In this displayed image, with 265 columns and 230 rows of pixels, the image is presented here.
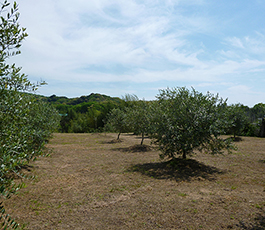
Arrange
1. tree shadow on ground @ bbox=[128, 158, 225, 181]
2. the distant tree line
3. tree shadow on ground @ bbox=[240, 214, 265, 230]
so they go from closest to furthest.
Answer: tree shadow on ground @ bbox=[240, 214, 265, 230] → tree shadow on ground @ bbox=[128, 158, 225, 181] → the distant tree line

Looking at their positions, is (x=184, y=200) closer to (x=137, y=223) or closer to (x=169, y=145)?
(x=137, y=223)

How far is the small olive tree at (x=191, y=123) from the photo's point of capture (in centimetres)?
721

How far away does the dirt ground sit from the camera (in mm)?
4297

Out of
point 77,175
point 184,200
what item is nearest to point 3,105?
point 184,200

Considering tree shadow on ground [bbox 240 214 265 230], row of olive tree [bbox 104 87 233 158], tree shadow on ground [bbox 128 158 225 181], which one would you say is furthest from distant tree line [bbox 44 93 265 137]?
tree shadow on ground [bbox 240 214 265 230]

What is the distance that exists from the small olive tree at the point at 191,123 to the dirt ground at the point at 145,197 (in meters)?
1.11

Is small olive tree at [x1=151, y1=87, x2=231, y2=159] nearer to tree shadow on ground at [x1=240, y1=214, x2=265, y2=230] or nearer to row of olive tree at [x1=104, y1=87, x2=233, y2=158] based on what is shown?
row of olive tree at [x1=104, y1=87, x2=233, y2=158]

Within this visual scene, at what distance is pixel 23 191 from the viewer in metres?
6.07

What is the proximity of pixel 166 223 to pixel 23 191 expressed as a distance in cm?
450

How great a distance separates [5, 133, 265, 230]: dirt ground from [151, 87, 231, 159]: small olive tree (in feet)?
3.64

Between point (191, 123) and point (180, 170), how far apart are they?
6.32ft

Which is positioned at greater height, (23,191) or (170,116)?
(170,116)

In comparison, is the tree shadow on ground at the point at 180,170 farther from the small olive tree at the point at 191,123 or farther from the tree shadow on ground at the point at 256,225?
the tree shadow on ground at the point at 256,225

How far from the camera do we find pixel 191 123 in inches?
288
